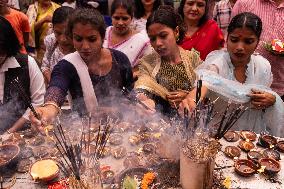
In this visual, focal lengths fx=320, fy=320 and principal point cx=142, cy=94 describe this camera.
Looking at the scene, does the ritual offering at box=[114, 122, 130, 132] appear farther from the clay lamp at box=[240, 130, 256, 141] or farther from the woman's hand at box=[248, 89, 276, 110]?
the woman's hand at box=[248, 89, 276, 110]

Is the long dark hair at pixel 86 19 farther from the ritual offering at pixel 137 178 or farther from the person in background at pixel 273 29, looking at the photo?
the person in background at pixel 273 29

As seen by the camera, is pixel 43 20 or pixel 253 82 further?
pixel 43 20

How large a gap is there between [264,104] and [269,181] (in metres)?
0.92

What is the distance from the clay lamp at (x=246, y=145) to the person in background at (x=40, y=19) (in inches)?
148

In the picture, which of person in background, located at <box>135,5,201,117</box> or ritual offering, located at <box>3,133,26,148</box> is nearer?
ritual offering, located at <box>3,133,26,148</box>

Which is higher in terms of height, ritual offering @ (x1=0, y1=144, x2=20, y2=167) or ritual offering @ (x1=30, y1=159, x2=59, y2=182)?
ritual offering @ (x1=0, y1=144, x2=20, y2=167)

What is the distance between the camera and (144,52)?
3.97 m

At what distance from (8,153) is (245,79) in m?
2.24

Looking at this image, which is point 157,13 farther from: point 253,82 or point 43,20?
point 43,20

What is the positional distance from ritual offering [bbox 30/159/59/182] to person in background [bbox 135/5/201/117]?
1022mm

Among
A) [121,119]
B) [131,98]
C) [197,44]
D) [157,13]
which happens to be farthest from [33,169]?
[197,44]

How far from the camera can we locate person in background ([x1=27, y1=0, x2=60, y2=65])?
521 centimetres

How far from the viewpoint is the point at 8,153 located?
7.47 ft

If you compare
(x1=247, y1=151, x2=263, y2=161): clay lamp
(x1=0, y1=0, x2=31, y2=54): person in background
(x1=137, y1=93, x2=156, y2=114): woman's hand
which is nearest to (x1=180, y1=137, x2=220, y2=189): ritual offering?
(x1=247, y1=151, x2=263, y2=161): clay lamp
